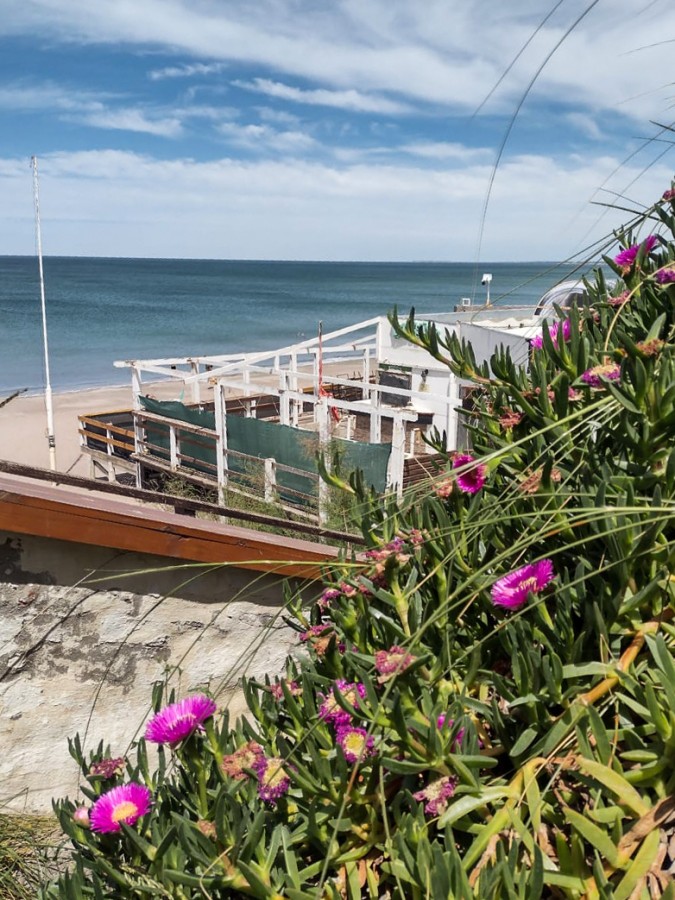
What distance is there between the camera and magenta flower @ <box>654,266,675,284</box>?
3.63ft

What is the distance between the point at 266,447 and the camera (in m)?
10.3

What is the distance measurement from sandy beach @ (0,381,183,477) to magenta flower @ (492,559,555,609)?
13.2m

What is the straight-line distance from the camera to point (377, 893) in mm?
→ 789

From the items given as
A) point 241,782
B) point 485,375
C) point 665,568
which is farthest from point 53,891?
point 485,375

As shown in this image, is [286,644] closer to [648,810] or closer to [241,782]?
[241,782]

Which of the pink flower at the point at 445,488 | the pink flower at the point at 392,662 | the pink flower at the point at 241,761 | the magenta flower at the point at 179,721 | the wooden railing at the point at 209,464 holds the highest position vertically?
the pink flower at the point at 445,488

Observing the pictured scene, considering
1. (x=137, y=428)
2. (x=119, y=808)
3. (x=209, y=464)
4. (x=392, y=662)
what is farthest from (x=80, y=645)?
(x=137, y=428)

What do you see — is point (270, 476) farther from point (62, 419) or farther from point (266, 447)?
point (62, 419)

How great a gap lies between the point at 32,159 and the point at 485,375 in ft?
49.2

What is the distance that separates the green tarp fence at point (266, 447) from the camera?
902cm

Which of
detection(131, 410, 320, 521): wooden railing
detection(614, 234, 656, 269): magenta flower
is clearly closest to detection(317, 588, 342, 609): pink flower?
detection(614, 234, 656, 269): magenta flower

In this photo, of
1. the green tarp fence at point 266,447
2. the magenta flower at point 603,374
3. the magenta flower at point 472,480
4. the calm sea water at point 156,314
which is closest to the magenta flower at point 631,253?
the calm sea water at point 156,314

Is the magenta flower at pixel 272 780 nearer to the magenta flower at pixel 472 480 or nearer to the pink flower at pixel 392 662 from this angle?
the pink flower at pixel 392 662

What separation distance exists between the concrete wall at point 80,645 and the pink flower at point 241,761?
2.95ft
